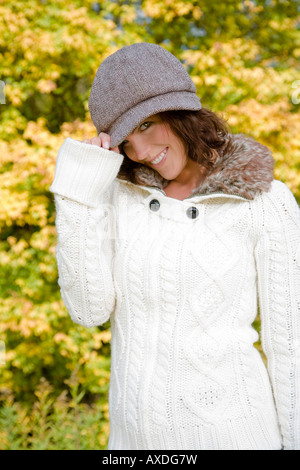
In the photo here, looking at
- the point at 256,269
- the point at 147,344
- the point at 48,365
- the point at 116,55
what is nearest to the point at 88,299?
the point at 147,344

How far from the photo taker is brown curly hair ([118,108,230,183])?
148cm

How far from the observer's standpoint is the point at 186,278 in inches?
55.4

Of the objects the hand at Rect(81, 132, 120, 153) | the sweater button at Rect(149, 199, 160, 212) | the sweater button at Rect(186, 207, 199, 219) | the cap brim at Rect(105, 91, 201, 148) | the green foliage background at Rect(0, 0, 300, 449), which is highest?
the cap brim at Rect(105, 91, 201, 148)

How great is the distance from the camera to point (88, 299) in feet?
4.83

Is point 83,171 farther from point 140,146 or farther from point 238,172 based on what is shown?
point 238,172

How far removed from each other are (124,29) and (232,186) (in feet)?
9.70

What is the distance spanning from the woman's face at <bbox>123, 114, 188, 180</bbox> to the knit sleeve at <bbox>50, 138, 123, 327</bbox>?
0.08 m

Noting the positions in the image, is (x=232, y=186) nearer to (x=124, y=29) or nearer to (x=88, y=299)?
(x=88, y=299)

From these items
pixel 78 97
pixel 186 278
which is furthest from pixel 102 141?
pixel 78 97

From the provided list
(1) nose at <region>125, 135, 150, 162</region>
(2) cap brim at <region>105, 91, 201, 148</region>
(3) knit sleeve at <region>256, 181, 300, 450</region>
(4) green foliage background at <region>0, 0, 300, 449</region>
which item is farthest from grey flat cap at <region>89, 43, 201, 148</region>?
(4) green foliage background at <region>0, 0, 300, 449</region>

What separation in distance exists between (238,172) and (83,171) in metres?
0.50

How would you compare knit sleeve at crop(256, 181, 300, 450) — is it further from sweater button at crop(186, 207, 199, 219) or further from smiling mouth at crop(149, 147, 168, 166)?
smiling mouth at crop(149, 147, 168, 166)

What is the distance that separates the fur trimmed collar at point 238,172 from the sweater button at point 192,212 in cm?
6

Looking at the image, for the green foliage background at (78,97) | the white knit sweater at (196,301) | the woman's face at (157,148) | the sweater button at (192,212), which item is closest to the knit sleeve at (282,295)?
the white knit sweater at (196,301)
